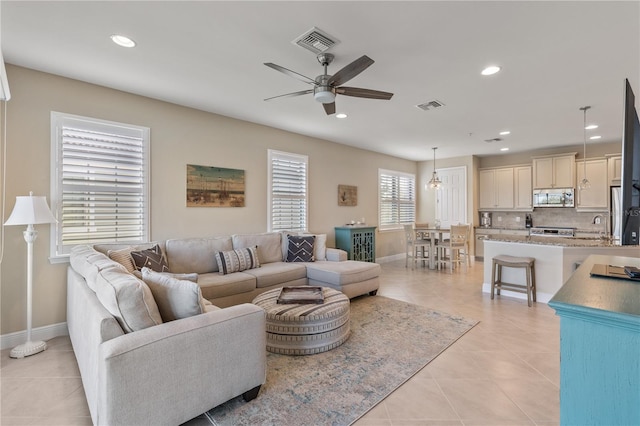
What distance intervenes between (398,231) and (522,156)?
11.3ft

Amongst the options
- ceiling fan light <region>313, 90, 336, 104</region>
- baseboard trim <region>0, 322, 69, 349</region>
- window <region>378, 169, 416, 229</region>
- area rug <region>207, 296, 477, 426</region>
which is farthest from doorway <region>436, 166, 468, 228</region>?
baseboard trim <region>0, 322, 69, 349</region>

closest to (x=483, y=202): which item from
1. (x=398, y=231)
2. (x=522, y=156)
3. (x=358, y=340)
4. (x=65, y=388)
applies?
(x=522, y=156)

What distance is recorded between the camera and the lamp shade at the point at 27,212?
8.77ft

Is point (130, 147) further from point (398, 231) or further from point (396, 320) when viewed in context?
point (398, 231)

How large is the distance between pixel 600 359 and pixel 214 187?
4320mm

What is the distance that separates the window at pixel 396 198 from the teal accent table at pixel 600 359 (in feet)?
21.1

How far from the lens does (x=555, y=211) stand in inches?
269

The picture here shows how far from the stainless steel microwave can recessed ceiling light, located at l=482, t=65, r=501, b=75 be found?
4.97 metres

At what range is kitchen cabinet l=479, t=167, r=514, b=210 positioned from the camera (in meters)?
7.25

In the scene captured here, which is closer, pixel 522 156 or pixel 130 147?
pixel 130 147

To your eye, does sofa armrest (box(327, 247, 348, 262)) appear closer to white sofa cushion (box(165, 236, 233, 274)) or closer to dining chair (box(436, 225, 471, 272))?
white sofa cushion (box(165, 236, 233, 274))

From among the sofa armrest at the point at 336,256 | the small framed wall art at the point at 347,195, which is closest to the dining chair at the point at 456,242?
the small framed wall art at the point at 347,195

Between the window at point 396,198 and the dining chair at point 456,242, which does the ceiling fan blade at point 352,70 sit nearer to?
the dining chair at point 456,242

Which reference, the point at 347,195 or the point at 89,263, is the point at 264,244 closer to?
the point at 89,263
